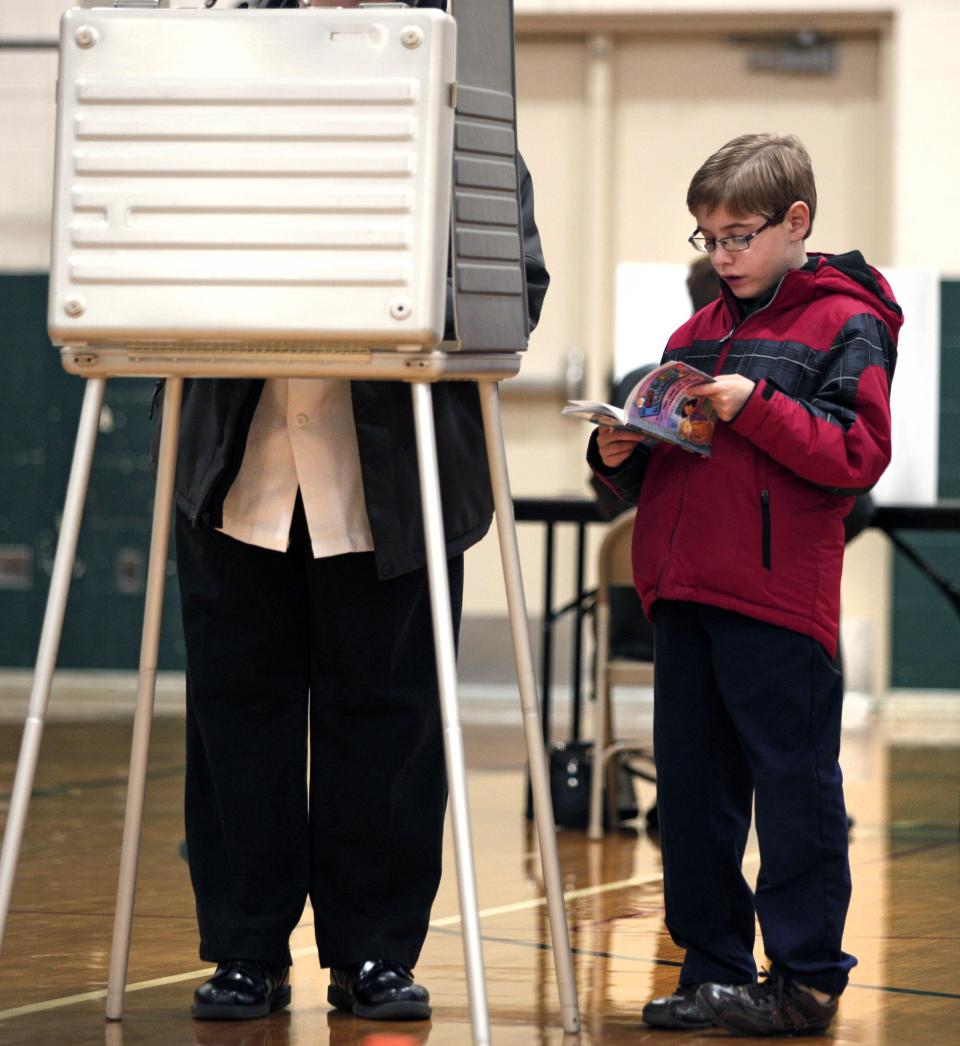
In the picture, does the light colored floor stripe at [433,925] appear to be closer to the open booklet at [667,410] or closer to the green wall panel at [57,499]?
the open booklet at [667,410]

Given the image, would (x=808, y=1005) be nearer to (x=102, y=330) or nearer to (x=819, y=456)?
(x=819, y=456)

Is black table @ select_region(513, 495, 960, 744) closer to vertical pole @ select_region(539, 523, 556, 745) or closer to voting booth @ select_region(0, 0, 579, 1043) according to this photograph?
vertical pole @ select_region(539, 523, 556, 745)

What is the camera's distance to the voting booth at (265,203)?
1674 millimetres

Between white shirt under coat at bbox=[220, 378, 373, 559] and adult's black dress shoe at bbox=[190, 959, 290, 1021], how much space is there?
53cm

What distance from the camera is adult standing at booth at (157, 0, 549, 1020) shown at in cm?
209

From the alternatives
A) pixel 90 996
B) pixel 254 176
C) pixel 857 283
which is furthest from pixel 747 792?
pixel 254 176

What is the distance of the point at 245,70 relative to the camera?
1712mm

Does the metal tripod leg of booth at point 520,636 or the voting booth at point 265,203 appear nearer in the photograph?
the voting booth at point 265,203

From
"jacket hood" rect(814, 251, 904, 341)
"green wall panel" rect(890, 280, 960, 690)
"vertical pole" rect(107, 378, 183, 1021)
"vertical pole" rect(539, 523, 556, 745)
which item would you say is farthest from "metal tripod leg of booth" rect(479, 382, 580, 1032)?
"green wall panel" rect(890, 280, 960, 690)

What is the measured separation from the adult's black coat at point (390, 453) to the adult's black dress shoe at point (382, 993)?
50 cm

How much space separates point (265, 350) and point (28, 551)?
18.4 feet

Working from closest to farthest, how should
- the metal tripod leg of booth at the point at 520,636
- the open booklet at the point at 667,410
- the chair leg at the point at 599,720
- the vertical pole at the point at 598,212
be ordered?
the metal tripod leg of booth at the point at 520,636 → the open booklet at the point at 667,410 → the chair leg at the point at 599,720 → the vertical pole at the point at 598,212

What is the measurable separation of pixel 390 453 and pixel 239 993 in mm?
687

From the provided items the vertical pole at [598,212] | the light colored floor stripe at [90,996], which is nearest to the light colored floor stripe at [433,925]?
the light colored floor stripe at [90,996]
